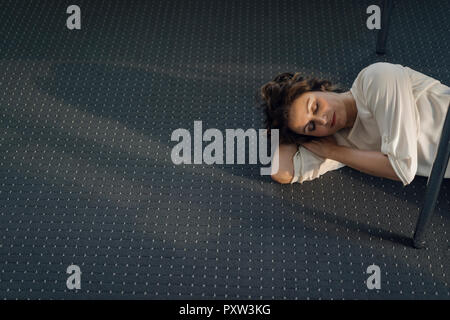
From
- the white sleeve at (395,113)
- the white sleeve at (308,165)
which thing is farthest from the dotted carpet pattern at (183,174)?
the white sleeve at (395,113)

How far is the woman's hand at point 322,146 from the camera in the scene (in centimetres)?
125

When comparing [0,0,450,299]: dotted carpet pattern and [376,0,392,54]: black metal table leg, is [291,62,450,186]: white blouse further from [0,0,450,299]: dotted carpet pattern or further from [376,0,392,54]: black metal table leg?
[376,0,392,54]: black metal table leg

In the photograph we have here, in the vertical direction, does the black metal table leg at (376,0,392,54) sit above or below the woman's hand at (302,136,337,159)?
above

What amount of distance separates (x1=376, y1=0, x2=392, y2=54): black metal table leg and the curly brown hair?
35 cm

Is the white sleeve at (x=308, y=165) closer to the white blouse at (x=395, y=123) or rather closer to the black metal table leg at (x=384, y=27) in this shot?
the white blouse at (x=395, y=123)

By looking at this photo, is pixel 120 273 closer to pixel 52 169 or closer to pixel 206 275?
pixel 206 275

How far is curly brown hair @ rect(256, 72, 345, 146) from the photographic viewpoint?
126 centimetres

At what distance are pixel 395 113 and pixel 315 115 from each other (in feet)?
0.53

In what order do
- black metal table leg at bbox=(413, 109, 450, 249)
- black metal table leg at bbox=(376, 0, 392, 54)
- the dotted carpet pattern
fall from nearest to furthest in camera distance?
black metal table leg at bbox=(413, 109, 450, 249)
the dotted carpet pattern
black metal table leg at bbox=(376, 0, 392, 54)

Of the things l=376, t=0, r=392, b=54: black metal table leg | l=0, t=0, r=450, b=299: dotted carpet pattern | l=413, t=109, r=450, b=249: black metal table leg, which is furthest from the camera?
l=376, t=0, r=392, b=54: black metal table leg

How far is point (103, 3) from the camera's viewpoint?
1862mm

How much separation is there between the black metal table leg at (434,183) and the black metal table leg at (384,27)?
2.17 ft

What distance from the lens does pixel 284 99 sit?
4.16ft

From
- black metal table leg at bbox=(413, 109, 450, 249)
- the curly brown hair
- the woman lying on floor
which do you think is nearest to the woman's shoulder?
the woman lying on floor
